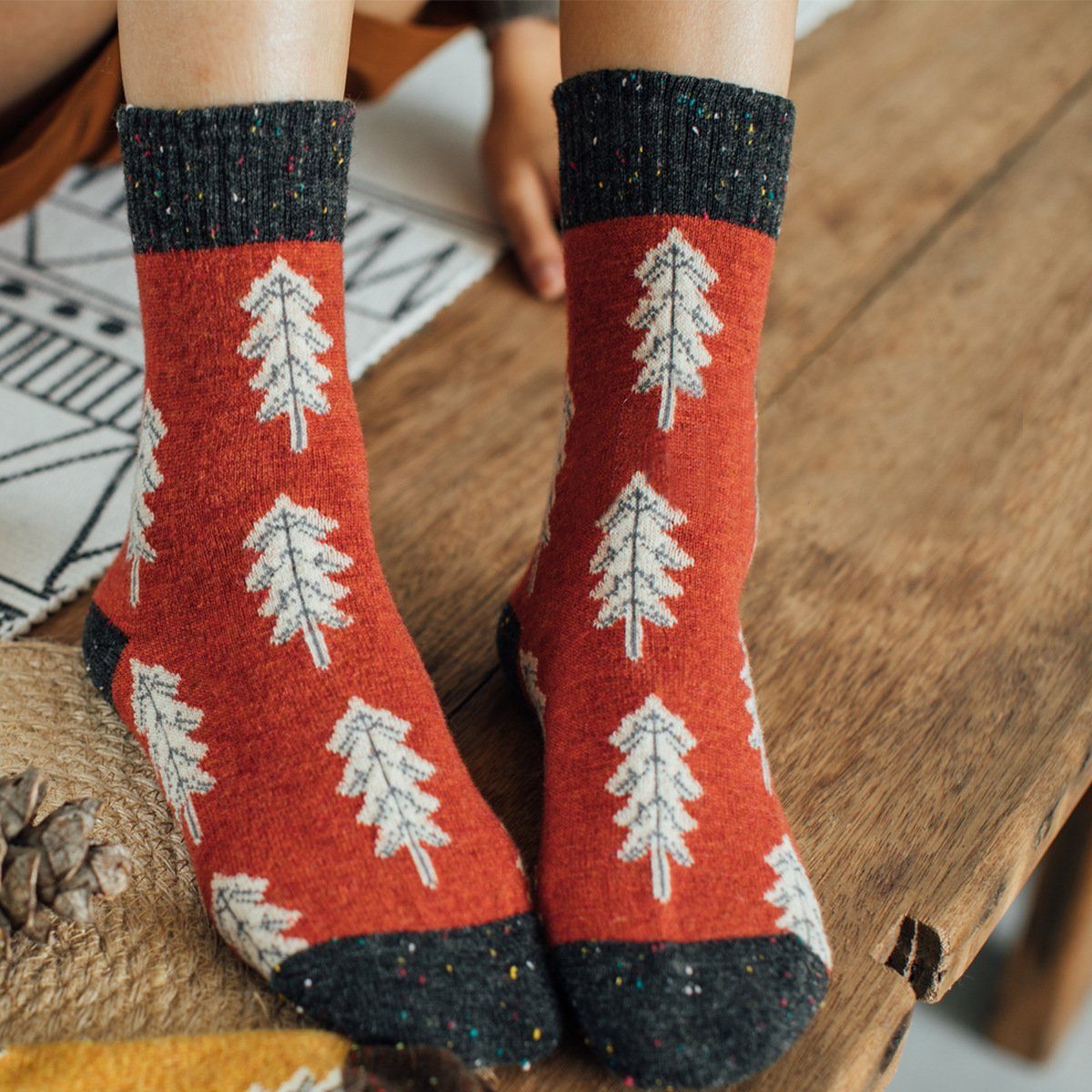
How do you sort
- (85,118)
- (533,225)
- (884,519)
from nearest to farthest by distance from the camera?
(884,519), (85,118), (533,225)

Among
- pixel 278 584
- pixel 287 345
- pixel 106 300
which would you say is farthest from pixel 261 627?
pixel 106 300

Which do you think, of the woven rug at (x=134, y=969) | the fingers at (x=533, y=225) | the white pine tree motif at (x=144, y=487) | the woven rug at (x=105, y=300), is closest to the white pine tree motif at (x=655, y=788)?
the woven rug at (x=134, y=969)

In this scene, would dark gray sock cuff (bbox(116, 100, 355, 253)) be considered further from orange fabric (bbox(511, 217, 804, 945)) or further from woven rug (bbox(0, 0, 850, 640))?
woven rug (bbox(0, 0, 850, 640))

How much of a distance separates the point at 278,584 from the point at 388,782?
0.33ft

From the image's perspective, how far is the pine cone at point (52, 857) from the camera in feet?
1.52

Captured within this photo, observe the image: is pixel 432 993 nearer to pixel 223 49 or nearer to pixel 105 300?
pixel 223 49

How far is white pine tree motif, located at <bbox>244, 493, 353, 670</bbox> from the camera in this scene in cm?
54

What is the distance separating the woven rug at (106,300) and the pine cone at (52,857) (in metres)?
0.27

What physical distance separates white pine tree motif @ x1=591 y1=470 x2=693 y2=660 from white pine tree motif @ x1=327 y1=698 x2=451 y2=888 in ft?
0.37

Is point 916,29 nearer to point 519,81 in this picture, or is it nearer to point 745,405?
point 519,81

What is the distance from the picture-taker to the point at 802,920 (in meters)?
0.49

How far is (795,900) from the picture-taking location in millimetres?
497

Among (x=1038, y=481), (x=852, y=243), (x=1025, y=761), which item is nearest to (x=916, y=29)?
(x=852, y=243)

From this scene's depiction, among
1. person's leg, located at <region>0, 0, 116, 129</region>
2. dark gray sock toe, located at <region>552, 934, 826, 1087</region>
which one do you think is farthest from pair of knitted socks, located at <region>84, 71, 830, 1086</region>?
person's leg, located at <region>0, 0, 116, 129</region>
